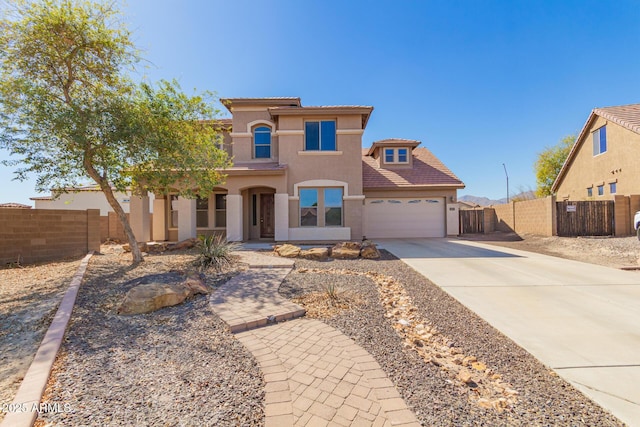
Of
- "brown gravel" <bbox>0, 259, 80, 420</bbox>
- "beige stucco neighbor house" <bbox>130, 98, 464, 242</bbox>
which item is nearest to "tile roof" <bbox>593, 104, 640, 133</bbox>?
"beige stucco neighbor house" <bbox>130, 98, 464, 242</bbox>

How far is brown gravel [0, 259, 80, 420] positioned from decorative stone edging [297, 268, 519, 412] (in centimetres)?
410

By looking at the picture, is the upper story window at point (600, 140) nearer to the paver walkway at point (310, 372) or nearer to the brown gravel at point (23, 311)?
the paver walkway at point (310, 372)

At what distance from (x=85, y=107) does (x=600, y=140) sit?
26878 millimetres

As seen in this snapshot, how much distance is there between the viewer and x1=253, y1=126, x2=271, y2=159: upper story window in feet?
46.6

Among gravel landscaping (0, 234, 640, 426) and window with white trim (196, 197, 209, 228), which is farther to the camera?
window with white trim (196, 197, 209, 228)

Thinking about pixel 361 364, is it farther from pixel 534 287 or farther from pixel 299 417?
pixel 534 287

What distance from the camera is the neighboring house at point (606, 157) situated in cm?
1524

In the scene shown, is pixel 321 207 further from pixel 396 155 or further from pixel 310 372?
pixel 310 372

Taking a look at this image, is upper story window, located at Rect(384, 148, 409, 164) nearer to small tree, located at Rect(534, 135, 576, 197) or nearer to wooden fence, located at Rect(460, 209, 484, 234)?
wooden fence, located at Rect(460, 209, 484, 234)

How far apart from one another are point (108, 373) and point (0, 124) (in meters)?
8.21

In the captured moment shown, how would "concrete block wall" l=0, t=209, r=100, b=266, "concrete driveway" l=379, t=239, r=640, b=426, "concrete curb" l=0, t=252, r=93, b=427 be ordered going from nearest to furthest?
1. "concrete curb" l=0, t=252, r=93, b=427
2. "concrete driveway" l=379, t=239, r=640, b=426
3. "concrete block wall" l=0, t=209, r=100, b=266

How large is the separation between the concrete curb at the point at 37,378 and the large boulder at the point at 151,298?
0.77 meters

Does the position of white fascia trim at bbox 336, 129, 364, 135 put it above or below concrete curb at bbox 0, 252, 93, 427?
above

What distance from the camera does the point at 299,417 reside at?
87.6 inches
